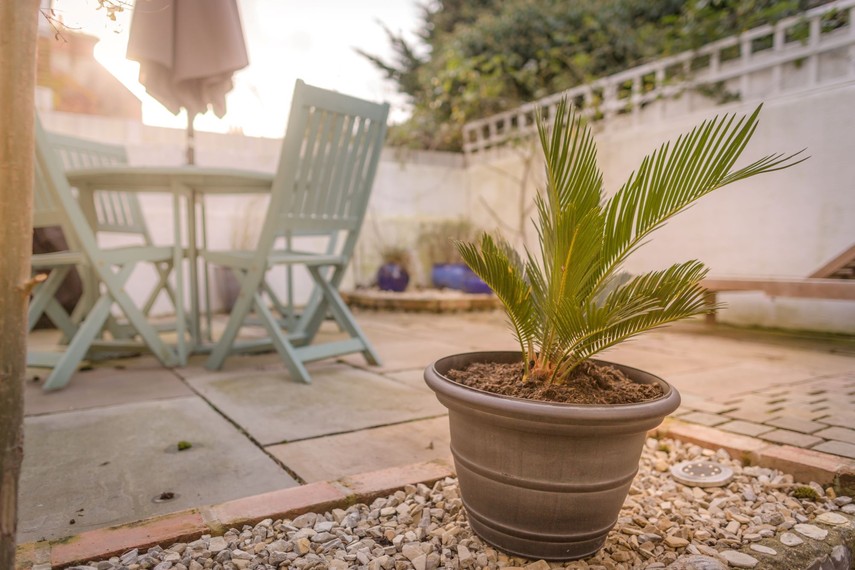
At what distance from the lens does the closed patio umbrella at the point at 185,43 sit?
254 cm

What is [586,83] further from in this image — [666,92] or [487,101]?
[487,101]

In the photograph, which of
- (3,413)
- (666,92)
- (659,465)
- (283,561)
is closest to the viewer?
(3,413)

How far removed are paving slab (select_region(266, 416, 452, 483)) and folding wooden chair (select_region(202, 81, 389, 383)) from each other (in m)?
0.74

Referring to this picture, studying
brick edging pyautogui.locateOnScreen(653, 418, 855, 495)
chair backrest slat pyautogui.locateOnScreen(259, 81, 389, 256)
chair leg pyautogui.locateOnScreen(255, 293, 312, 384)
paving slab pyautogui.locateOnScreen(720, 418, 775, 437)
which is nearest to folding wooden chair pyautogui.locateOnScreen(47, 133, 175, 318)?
chair leg pyautogui.locateOnScreen(255, 293, 312, 384)

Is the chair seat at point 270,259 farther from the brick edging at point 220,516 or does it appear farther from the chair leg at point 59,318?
the brick edging at point 220,516

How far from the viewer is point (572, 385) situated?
1147mm

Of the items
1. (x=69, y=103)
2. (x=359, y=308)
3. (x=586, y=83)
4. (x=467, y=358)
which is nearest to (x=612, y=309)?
(x=467, y=358)

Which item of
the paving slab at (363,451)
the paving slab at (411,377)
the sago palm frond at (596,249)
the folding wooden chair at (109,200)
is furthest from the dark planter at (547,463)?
the folding wooden chair at (109,200)

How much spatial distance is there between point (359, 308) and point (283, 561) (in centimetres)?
454

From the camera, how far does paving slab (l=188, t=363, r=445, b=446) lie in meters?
1.79

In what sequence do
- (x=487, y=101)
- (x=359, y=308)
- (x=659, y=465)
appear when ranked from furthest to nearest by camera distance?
(x=487, y=101)
(x=359, y=308)
(x=659, y=465)

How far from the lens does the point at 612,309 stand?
1048mm

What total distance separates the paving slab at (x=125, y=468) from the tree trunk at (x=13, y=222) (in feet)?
1.34

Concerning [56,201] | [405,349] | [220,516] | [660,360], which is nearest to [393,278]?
[405,349]
